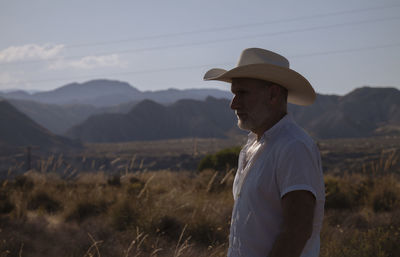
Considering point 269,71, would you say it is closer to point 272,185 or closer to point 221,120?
point 272,185

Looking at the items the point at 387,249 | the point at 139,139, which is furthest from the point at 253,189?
the point at 139,139

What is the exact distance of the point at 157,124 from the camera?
329 ft

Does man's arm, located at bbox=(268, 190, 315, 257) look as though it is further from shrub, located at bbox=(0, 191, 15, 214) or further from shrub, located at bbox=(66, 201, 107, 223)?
shrub, located at bbox=(0, 191, 15, 214)

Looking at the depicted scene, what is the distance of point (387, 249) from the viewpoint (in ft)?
16.8

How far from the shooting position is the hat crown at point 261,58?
2.44 metres

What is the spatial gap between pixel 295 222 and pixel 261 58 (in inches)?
40.1

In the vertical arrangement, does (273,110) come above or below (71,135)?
above

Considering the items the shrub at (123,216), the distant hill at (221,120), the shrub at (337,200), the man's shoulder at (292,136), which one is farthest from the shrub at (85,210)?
the distant hill at (221,120)

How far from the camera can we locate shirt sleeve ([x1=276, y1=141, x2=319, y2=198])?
79.0 inches

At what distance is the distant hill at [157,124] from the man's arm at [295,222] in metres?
90.9

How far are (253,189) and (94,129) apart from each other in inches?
3705

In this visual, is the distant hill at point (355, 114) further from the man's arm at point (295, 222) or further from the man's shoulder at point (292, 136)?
the man's arm at point (295, 222)

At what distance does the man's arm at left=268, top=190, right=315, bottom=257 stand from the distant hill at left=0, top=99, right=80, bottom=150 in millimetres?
65620

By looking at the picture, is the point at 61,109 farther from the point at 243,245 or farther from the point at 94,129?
the point at 243,245
